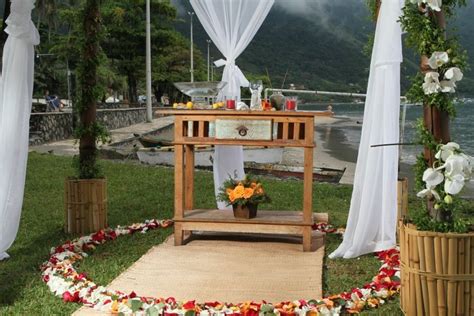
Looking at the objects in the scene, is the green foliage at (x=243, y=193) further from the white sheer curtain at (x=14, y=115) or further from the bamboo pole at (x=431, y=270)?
the bamboo pole at (x=431, y=270)

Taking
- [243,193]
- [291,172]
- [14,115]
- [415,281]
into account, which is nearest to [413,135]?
[243,193]

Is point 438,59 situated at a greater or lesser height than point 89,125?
greater

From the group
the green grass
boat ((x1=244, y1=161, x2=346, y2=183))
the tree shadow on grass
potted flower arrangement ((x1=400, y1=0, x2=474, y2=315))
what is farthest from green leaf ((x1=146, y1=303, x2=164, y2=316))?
boat ((x1=244, y1=161, x2=346, y2=183))

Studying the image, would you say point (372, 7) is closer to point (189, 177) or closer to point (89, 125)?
point (189, 177)

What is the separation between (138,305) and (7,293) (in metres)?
1.04

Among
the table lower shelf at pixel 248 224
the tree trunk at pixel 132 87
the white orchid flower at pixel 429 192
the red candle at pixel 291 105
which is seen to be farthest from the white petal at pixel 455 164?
the tree trunk at pixel 132 87

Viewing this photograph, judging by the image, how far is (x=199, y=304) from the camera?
3.62 m

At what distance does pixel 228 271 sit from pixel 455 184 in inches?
79.2

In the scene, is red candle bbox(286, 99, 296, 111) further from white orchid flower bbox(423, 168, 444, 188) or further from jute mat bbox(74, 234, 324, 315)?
white orchid flower bbox(423, 168, 444, 188)

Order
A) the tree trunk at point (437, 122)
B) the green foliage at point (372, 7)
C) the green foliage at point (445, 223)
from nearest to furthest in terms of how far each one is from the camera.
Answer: the green foliage at point (445, 223)
the tree trunk at point (437, 122)
the green foliage at point (372, 7)

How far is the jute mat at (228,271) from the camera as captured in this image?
401cm

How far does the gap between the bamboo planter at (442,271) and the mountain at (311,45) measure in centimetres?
7397

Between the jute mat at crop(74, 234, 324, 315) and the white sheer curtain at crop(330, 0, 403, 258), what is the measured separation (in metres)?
0.43

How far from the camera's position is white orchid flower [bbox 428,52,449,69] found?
3178mm
